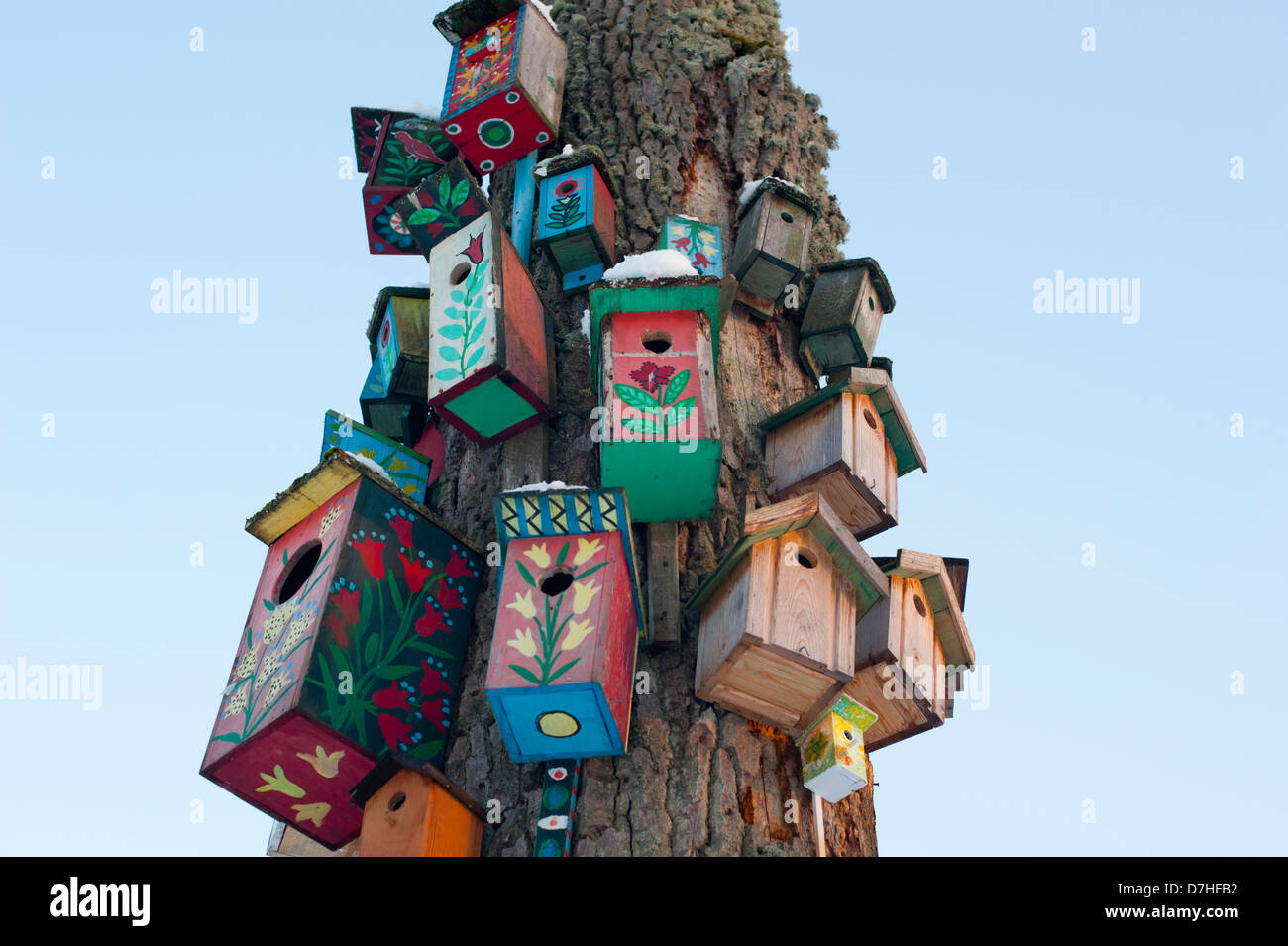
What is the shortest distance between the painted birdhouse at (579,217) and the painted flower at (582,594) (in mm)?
1780

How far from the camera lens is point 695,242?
18.6 feet

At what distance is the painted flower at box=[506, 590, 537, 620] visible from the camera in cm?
417

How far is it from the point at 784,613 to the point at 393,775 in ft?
4.07

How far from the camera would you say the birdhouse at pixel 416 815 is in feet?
13.3

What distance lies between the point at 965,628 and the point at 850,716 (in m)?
0.87

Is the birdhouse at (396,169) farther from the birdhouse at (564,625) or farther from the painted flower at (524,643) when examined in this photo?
the painted flower at (524,643)

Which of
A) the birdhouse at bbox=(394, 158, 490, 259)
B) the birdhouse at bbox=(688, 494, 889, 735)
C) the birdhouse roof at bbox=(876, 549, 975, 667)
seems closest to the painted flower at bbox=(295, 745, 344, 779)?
the birdhouse at bbox=(688, 494, 889, 735)

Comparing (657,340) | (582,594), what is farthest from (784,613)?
(657,340)

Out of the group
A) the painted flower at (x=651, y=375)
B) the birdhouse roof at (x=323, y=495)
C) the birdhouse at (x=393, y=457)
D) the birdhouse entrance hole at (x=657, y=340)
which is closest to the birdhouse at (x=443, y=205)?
the birdhouse at (x=393, y=457)

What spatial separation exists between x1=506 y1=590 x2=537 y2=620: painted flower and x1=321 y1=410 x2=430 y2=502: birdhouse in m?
1.22

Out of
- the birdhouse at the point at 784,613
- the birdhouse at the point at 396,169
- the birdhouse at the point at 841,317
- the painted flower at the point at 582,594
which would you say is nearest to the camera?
the painted flower at the point at 582,594

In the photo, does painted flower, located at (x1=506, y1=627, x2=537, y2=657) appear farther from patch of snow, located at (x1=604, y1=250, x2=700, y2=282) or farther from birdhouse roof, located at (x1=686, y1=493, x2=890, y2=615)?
patch of snow, located at (x1=604, y1=250, x2=700, y2=282)
